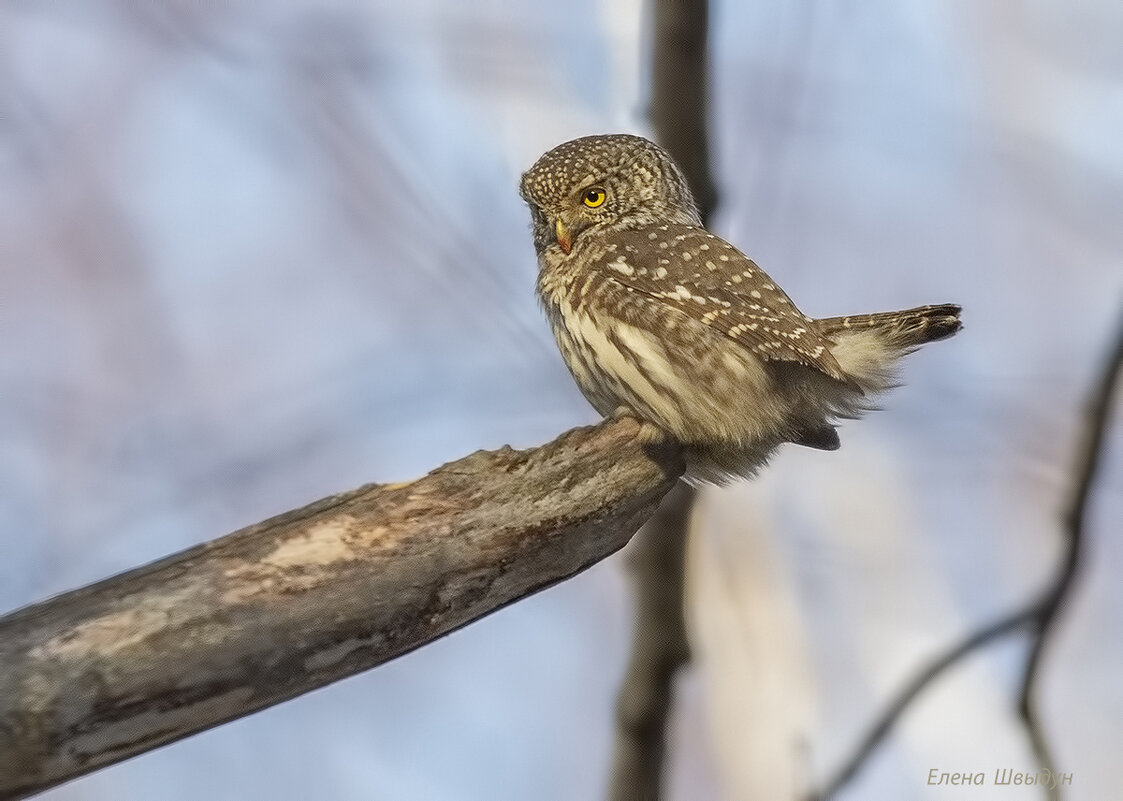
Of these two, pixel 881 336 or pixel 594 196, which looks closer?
pixel 881 336

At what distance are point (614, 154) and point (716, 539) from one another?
2.01m

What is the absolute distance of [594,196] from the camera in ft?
14.8

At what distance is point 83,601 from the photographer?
2.35 meters

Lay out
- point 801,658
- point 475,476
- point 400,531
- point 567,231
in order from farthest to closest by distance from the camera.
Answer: point 801,658
point 567,231
point 475,476
point 400,531

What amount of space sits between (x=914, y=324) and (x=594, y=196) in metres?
1.46

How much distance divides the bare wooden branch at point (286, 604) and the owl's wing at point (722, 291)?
32.9 inches

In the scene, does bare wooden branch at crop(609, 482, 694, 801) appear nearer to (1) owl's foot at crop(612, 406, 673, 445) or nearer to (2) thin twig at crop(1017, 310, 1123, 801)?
(1) owl's foot at crop(612, 406, 673, 445)

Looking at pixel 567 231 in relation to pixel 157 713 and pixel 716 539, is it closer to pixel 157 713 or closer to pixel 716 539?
pixel 716 539

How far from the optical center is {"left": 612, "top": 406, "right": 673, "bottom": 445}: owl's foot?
11.4ft

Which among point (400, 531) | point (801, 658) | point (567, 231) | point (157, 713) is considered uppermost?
point (567, 231)

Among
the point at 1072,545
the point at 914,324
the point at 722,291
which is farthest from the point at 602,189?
the point at 1072,545

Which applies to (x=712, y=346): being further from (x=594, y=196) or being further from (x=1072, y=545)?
(x=1072, y=545)

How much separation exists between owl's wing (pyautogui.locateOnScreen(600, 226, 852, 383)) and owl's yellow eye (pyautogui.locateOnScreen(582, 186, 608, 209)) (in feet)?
1.33

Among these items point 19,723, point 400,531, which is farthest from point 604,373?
point 19,723
